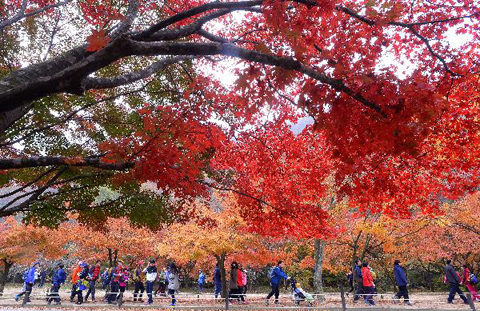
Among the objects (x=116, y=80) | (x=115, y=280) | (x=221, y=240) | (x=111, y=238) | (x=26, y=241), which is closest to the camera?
(x=116, y=80)

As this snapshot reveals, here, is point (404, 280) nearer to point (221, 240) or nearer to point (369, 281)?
point (369, 281)

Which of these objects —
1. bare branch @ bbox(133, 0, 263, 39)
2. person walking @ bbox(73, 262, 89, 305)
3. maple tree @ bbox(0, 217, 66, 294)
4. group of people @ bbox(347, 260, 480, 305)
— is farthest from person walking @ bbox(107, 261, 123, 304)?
bare branch @ bbox(133, 0, 263, 39)

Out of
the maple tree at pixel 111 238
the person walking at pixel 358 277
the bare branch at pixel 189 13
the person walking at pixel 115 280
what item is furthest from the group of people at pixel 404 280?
the maple tree at pixel 111 238

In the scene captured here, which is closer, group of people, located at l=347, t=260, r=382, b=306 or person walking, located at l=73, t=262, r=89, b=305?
group of people, located at l=347, t=260, r=382, b=306

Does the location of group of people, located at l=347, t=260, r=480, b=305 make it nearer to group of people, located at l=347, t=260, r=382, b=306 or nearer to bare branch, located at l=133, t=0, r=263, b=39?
group of people, located at l=347, t=260, r=382, b=306

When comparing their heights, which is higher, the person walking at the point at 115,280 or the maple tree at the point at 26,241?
the maple tree at the point at 26,241

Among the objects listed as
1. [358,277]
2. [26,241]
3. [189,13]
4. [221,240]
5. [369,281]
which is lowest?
[369,281]

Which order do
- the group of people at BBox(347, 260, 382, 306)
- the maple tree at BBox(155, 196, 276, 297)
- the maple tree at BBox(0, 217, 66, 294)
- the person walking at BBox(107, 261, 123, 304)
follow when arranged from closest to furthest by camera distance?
1. the group of people at BBox(347, 260, 382, 306)
2. the person walking at BBox(107, 261, 123, 304)
3. the maple tree at BBox(155, 196, 276, 297)
4. the maple tree at BBox(0, 217, 66, 294)

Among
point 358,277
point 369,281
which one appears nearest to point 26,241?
point 358,277

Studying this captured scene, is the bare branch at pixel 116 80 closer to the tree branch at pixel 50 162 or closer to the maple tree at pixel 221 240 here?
the tree branch at pixel 50 162

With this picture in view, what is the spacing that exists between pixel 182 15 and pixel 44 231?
25046mm

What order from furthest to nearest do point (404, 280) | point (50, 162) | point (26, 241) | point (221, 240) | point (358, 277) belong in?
point (26, 241), point (221, 240), point (358, 277), point (404, 280), point (50, 162)

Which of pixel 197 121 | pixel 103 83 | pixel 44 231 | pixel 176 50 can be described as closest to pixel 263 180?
pixel 197 121

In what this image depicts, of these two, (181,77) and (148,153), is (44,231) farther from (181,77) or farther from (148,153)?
(148,153)
